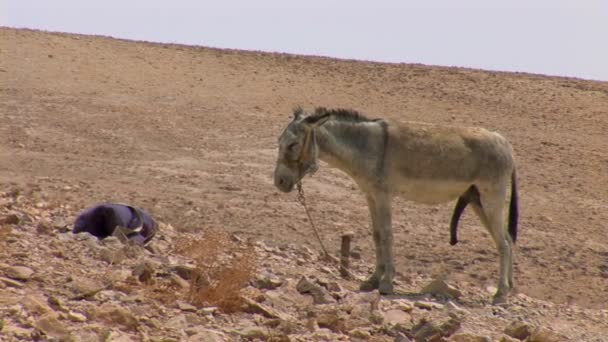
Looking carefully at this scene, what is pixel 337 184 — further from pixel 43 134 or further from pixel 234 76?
pixel 234 76

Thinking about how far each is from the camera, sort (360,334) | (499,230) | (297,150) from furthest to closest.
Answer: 1. (499,230)
2. (297,150)
3. (360,334)

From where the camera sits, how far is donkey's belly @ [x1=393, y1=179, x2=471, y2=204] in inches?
537

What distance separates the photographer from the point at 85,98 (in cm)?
2455

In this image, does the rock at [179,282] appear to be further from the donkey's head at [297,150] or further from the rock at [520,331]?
the rock at [520,331]

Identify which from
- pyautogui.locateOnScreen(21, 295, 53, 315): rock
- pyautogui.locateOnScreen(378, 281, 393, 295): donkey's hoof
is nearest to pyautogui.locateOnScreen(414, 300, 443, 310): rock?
pyautogui.locateOnScreen(378, 281, 393, 295): donkey's hoof

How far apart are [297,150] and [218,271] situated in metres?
2.06

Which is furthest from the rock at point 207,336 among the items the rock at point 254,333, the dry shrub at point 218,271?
the dry shrub at point 218,271

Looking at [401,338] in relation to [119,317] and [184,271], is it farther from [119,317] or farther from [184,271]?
[119,317]

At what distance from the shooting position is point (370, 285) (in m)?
13.4

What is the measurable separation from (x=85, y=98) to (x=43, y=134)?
10.6ft

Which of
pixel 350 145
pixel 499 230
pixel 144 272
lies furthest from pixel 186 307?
pixel 499 230

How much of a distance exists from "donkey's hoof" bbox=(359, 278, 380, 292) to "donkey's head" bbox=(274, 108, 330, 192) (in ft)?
3.82

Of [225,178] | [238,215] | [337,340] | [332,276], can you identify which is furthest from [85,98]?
[337,340]

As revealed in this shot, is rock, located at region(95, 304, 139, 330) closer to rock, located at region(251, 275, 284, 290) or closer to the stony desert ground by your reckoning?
the stony desert ground
